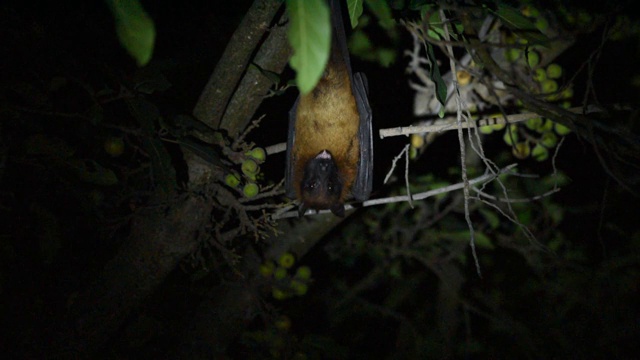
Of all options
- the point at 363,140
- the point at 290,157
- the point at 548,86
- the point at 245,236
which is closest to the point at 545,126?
the point at 548,86

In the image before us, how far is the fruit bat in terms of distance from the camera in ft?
10.6

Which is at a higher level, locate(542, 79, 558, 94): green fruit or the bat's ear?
locate(542, 79, 558, 94): green fruit

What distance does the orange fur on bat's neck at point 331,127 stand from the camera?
3.21 metres

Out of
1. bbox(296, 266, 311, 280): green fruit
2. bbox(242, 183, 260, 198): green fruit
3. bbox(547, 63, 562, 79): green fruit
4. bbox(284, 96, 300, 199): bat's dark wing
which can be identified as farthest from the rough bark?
bbox(547, 63, 562, 79): green fruit

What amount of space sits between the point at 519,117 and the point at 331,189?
1.59 metres

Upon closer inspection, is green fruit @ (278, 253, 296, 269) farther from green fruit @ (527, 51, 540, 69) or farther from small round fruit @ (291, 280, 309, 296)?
green fruit @ (527, 51, 540, 69)

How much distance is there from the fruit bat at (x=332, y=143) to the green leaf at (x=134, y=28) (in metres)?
2.20

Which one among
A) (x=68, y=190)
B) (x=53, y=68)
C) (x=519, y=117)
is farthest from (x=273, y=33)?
(x=68, y=190)

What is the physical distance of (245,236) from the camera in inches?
171

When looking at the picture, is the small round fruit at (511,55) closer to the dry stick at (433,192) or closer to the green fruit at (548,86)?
the green fruit at (548,86)

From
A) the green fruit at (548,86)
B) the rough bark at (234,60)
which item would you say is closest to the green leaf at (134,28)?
the rough bark at (234,60)

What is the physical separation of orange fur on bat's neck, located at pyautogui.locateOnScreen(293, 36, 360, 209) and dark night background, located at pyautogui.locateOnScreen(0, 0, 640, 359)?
0.41 m

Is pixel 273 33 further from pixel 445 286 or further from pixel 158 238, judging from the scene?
pixel 445 286

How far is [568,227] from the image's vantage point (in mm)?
6562
